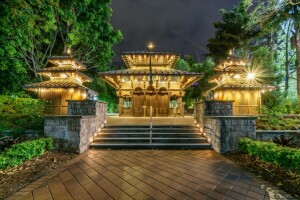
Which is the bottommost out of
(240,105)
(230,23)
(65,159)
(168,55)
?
(65,159)

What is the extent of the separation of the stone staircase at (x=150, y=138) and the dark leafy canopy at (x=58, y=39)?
30.3 feet

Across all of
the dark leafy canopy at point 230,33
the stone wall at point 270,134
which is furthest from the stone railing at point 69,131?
the dark leafy canopy at point 230,33

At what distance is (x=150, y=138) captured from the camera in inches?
341

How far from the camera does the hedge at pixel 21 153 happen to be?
16.7ft

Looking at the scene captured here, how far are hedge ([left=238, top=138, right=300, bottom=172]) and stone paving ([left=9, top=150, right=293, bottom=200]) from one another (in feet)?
2.72

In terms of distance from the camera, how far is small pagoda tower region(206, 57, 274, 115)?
56.2 ft

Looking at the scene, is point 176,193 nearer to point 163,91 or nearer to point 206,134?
point 206,134

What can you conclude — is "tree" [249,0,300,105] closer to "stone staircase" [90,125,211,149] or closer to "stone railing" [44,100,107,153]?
"stone staircase" [90,125,211,149]

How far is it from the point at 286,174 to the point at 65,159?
278 inches

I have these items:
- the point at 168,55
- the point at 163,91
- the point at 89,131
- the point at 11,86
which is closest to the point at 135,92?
the point at 163,91

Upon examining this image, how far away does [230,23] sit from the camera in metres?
23.4

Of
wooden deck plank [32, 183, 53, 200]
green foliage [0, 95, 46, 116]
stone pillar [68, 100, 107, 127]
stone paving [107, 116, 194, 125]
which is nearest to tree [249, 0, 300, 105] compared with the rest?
stone paving [107, 116, 194, 125]

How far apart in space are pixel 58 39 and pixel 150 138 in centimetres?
2027

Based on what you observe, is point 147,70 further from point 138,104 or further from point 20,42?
point 20,42
